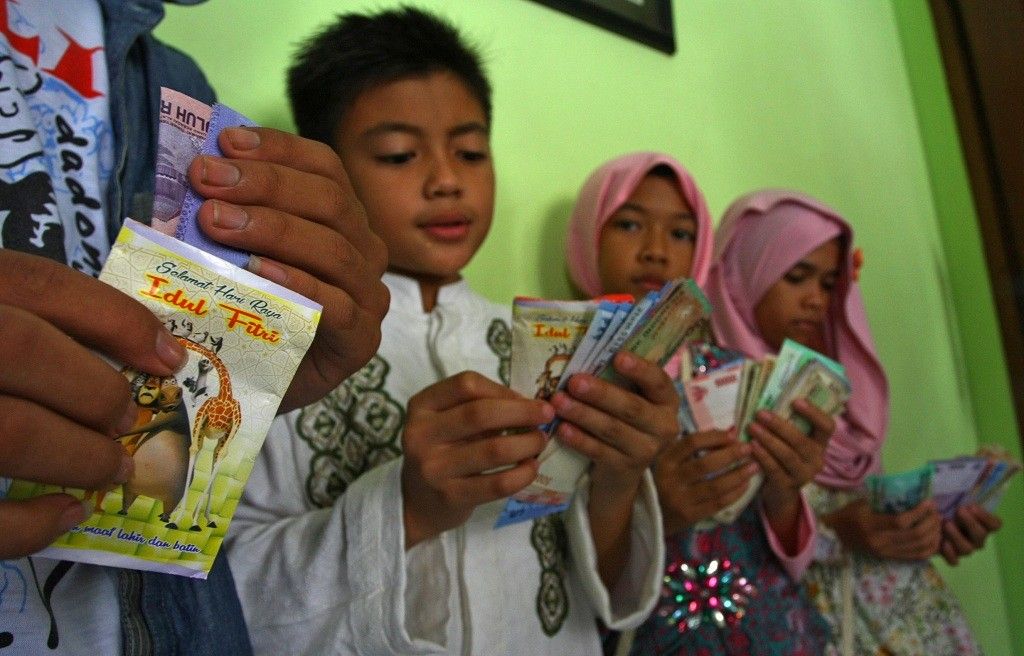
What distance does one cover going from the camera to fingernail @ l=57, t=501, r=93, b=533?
1.34ft

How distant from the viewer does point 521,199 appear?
1.44 m

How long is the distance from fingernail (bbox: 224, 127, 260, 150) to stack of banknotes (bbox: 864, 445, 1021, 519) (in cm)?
139

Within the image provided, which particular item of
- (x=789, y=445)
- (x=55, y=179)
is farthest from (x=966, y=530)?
(x=55, y=179)

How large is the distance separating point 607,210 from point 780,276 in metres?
0.50

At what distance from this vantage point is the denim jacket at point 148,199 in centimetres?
60

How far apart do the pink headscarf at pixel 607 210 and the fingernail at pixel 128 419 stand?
1.05 meters

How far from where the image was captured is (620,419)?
82cm

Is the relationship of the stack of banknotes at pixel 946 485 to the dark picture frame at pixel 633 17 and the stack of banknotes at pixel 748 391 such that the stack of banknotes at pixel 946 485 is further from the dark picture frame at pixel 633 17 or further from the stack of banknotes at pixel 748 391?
the dark picture frame at pixel 633 17

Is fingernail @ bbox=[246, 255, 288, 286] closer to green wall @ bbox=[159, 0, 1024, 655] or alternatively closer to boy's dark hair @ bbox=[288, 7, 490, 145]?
boy's dark hair @ bbox=[288, 7, 490, 145]

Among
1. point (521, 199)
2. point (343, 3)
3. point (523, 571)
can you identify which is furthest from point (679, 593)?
point (343, 3)

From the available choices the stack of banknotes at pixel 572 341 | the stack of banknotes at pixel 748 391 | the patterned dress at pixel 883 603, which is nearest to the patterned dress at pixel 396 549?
the stack of banknotes at pixel 572 341

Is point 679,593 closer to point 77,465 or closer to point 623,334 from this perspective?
point 623,334

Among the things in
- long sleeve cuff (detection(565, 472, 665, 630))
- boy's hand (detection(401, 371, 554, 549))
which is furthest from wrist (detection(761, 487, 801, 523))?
boy's hand (detection(401, 371, 554, 549))

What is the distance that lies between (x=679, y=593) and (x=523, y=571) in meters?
0.37
